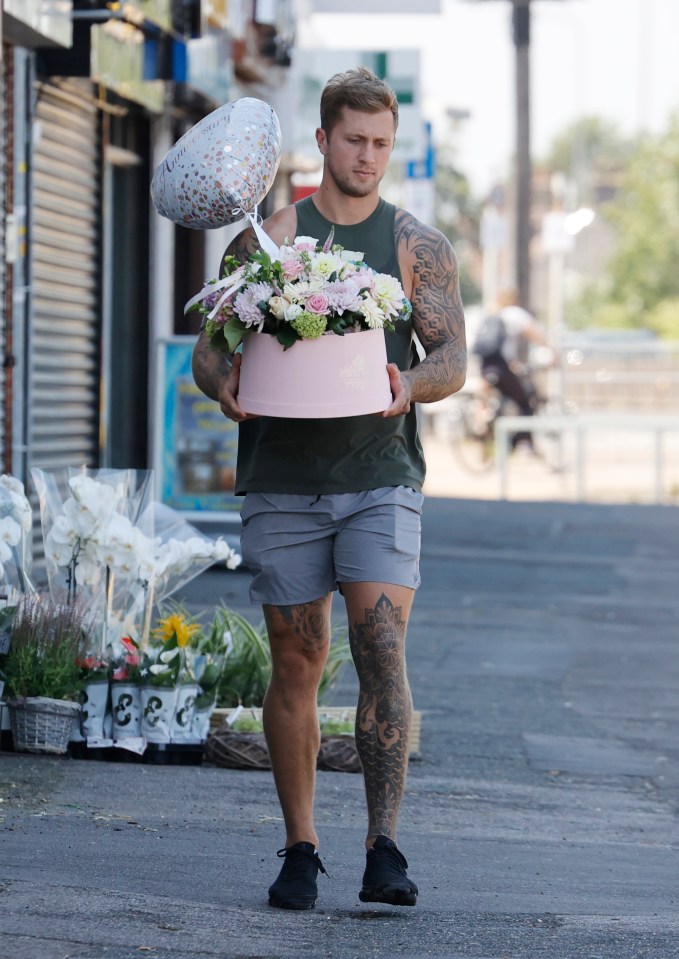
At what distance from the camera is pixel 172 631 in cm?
632

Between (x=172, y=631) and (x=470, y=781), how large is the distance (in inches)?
47.8

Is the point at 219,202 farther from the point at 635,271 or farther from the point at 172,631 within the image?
the point at 635,271

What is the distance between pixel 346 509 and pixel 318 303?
1.81 feet

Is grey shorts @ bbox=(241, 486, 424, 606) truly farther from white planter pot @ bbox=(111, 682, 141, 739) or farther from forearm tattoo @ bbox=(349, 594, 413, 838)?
white planter pot @ bbox=(111, 682, 141, 739)

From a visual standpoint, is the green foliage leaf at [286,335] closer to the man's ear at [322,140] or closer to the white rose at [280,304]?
the white rose at [280,304]

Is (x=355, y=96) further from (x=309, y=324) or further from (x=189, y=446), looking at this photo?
(x=189, y=446)

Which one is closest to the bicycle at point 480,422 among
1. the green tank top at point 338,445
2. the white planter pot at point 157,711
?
the white planter pot at point 157,711

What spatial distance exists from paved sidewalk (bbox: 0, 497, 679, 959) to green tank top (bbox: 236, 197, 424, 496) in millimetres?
1049

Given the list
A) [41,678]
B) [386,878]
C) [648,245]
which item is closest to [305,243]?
[386,878]

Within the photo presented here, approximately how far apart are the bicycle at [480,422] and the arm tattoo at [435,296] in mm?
17742

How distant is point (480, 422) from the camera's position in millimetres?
22828

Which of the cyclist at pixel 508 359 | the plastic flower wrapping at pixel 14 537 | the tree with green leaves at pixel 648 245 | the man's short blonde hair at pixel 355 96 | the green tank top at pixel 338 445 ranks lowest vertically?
the plastic flower wrapping at pixel 14 537

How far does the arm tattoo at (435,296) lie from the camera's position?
4.52 metres

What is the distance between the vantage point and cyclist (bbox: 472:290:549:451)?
22.7 m
